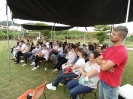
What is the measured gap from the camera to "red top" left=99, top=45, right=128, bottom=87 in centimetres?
155

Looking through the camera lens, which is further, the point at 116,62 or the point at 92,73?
the point at 92,73

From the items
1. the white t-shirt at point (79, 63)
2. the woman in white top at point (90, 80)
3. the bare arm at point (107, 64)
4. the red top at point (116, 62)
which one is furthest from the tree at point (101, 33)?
the bare arm at point (107, 64)

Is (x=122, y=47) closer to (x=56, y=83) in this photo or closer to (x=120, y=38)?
(x=120, y=38)

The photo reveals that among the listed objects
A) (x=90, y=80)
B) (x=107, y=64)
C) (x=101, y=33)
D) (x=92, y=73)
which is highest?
(x=101, y=33)

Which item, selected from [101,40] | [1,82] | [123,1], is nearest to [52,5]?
[123,1]

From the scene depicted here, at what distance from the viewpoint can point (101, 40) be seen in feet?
77.9

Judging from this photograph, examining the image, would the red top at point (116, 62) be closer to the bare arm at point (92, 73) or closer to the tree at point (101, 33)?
the bare arm at point (92, 73)

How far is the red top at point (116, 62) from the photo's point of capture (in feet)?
5.10

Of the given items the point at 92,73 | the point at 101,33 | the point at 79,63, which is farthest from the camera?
the point at 101,33

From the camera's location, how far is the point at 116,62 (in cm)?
155

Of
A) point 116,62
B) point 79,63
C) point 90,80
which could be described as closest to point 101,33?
point 79,63

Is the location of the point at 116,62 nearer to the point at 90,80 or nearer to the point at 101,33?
the point at 90,80

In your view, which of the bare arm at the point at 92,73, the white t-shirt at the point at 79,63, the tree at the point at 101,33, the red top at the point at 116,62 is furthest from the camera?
the tree at the point at 101,33

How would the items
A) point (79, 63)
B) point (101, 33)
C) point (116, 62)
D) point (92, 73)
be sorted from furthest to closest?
point (101, 33) → point (79, 63) → point (92, 73) → point (116, 62)
